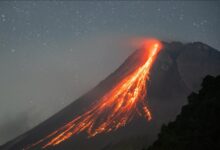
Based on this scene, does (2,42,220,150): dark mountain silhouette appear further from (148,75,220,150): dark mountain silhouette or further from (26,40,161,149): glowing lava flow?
(148,75,220,150): dark mountain silhouette

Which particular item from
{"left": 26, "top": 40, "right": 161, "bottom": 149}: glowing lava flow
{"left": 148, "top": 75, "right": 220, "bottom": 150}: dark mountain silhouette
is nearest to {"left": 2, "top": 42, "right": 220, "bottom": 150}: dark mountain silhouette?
{"left": 26, "top": 40, "right": 161, "bottom": 149}: glowing lava flow

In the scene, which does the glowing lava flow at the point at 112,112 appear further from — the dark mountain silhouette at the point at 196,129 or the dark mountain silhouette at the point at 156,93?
the dark mountain silhouette at the point at 196,129

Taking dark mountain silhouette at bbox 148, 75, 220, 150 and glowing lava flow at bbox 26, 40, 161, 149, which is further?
glowing lava flow at bbox 26, 40, 161, 149

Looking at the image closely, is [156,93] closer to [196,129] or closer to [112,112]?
[112,112]

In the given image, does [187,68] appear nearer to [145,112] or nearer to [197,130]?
[145,112]

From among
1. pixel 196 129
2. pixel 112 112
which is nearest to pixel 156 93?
pixel 112 112

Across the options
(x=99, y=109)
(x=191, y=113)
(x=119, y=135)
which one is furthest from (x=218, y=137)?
(x=99, y=109)
